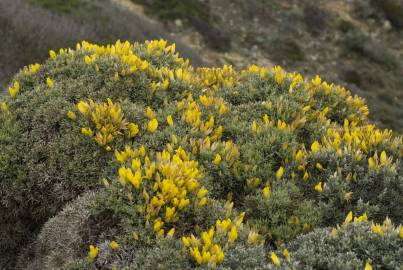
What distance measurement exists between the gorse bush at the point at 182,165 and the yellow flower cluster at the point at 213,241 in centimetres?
1

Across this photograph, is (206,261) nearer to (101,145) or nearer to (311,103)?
(101,145)

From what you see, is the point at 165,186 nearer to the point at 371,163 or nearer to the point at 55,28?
the point at 371,163

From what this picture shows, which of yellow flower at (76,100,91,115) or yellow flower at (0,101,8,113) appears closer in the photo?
yellow flower at (76,100,91,115)

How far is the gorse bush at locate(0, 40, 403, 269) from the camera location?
3.64 m

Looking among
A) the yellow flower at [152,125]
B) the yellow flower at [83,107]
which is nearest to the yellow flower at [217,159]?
the yellow flower at [152,125]

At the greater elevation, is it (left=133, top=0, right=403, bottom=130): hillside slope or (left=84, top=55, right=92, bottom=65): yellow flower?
(left=84, top=55, right=92, bottom=65): yellow flower

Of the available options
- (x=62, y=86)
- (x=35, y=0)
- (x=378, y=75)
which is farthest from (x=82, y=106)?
(x=378, y=75)

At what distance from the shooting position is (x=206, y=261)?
11.2 feet

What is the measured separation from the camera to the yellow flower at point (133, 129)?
4715mm

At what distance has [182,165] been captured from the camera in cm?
402

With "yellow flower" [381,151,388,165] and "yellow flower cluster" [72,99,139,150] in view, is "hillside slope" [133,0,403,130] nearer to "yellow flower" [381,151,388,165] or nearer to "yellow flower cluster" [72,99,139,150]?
"yellow flower" [381,151,388,165]

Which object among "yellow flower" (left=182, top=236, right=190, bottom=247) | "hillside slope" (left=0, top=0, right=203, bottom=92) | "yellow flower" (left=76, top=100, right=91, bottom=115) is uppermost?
"yellow flower" (left=76, top=100, right=91, bottom=115)

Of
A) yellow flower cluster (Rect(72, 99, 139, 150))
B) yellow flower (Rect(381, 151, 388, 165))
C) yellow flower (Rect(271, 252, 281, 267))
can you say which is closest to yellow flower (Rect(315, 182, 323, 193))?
yellow flower (Rect(381, 151, 388, 165))

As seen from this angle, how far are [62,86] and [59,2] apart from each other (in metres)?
9.62
